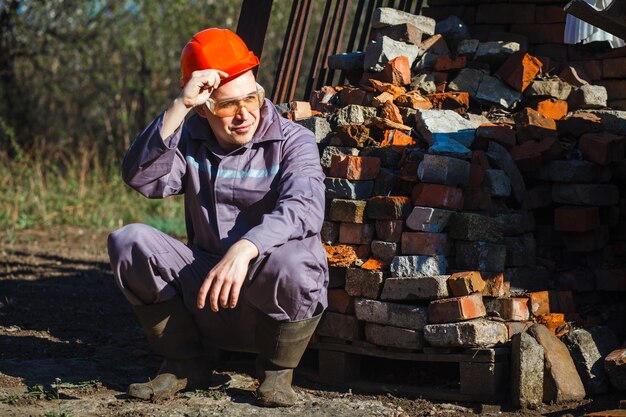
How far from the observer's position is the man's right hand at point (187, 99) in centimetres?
332

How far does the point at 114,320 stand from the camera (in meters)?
5.23

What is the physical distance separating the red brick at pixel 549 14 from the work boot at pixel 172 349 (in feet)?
9.69

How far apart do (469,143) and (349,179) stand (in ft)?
2.12

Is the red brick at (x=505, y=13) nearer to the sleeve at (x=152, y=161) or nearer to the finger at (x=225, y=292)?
the sleeve at (x=152, y=161)

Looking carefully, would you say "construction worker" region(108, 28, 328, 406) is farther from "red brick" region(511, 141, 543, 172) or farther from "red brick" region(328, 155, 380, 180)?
"red brick" region(511, 141, 543, 172)

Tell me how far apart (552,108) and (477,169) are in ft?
3.00

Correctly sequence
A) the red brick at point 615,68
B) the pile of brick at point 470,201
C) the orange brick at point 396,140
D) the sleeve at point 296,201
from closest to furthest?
the sleeve at point 296,201
the pile of brick at point 470,201
the orange brick at point 396,140
the red brick at point 615,68

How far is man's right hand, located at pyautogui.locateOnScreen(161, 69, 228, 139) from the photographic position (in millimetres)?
3322

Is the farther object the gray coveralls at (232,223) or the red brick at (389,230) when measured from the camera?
the red brick at (389,230)

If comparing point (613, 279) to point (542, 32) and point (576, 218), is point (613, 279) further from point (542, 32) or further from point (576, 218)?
point (542, 32)

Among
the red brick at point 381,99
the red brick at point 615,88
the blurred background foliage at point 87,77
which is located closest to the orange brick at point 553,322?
the red brick at point 381,99

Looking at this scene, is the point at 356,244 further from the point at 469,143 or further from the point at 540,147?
the point at 540,147

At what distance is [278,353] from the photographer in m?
3.44

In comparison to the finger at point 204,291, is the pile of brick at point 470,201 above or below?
above
